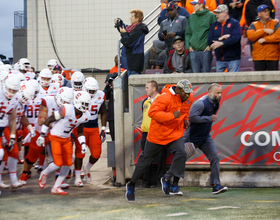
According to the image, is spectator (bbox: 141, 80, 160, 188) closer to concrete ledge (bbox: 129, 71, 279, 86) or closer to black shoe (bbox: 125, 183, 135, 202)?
concrete ledge (bbox: 129, 71, 279, 86)

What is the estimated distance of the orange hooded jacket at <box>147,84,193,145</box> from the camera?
641 centimetres

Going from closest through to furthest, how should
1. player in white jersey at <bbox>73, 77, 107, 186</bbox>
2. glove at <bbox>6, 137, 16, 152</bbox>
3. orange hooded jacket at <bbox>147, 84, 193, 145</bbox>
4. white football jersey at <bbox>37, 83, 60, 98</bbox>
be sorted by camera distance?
orange hooded jacket at <bbox>147, 84, 193, 145</bbox>, glove at <bbox>6, 137, 16, 152</bbox>, player in white jersey at <bbox>73, 77, 107, 186</bbox>, white football jersey at <bbox>37, 83, 60, 98</bbox>

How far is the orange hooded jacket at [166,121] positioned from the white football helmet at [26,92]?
2505mm

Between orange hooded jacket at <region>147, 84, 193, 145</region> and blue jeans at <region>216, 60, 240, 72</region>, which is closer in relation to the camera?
orange hooded jacket at <region>147, 84, 193, 145</region>

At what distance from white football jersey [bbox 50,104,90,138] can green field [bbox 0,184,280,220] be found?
1.10 metres

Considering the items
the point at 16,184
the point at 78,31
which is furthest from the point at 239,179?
the point at 78,31

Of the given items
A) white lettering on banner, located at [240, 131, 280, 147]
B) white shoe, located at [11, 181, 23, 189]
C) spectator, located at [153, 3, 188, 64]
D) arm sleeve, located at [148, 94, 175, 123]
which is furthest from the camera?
spectator, located at [153, 3, 188, 64]

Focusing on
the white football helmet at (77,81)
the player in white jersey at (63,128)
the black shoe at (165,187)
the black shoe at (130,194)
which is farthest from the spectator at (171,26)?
the black shoe at (130,194)

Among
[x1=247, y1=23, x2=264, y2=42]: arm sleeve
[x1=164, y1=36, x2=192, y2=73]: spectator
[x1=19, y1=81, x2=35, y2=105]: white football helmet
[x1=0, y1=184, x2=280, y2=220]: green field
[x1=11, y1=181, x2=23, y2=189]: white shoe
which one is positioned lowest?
[x1=0, y1=184, x2=280, y2=220]: green field

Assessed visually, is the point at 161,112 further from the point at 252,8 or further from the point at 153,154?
the point at 252,8

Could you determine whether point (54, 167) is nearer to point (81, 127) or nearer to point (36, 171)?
point (81, 127)

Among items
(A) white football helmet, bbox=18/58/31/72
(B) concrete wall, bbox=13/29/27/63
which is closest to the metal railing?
(B) concrete wall, bbox=13/29/27/63

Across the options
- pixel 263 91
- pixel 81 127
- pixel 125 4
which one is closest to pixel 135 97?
pixel 81 127

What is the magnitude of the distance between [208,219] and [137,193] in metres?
2.30
